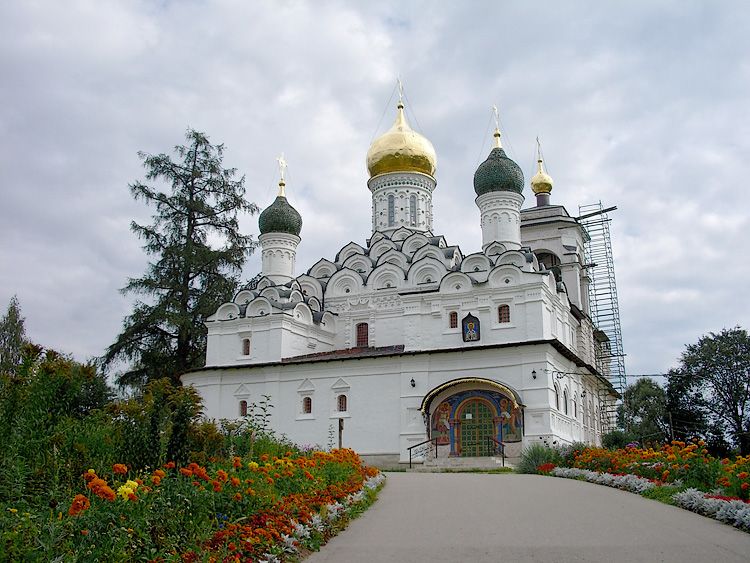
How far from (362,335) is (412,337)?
3741mm

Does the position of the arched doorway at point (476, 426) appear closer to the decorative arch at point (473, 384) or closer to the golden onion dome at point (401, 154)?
the decorative arch at point (473, 384)

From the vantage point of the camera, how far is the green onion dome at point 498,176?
89.5 ft

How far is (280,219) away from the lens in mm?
29594

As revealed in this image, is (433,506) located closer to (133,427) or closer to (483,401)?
(133,427)

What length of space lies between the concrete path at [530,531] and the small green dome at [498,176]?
1763cm

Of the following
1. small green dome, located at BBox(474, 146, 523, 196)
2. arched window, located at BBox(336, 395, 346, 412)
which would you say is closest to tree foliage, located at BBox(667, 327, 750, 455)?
small green dome, located at BBox(474, 146, 523, 196)

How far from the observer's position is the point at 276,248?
29.6 m

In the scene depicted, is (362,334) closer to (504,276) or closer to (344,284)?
(344,284)

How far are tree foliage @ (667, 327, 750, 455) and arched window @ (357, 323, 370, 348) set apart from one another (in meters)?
14.4

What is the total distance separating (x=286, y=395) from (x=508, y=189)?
34.3 feet

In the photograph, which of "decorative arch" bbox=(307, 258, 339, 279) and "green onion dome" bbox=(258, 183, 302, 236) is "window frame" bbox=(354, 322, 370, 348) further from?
"green onion dome" bbox=(258, 183, 302, 236)

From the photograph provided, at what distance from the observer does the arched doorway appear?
22.1 meters

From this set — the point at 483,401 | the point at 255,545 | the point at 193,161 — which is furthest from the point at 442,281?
the point at 255,545

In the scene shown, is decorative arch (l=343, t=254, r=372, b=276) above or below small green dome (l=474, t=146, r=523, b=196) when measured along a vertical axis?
below
